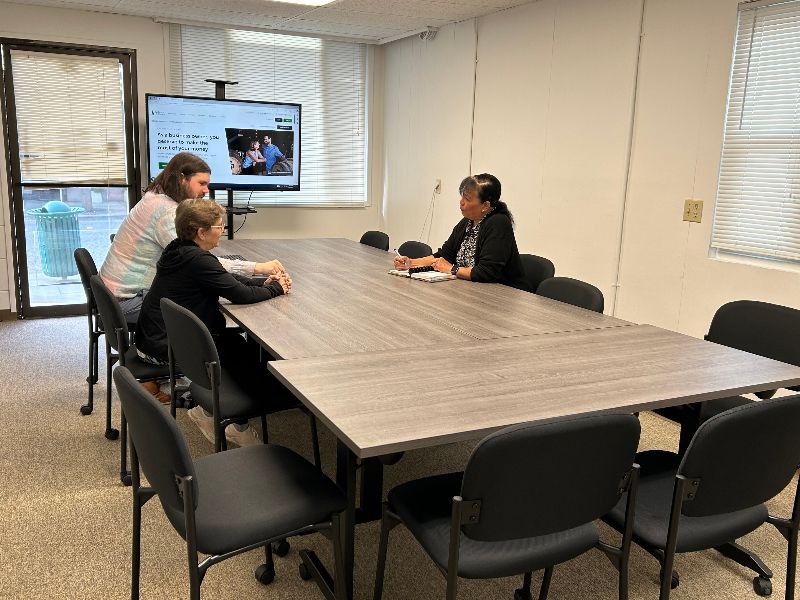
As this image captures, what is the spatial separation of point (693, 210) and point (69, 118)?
502cm

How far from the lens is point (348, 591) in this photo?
6.16ft

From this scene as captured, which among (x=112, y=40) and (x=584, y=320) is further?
(x=112, y=40)

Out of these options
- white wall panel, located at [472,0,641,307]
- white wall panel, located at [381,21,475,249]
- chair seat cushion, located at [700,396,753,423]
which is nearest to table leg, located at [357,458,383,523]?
chair seat cushion, located at [700,396,753,423]

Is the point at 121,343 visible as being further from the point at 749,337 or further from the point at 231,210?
the point at 231,210

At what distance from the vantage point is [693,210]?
3.85m

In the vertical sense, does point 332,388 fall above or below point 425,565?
above

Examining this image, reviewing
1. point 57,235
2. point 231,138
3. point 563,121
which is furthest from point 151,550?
point 57,235

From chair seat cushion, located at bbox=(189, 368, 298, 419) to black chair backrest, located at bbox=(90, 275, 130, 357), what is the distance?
0.46m

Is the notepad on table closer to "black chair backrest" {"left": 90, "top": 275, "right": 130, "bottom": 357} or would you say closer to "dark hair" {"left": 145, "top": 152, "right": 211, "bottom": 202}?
"dark hair" {"left": 145, "top": 152, "right": 211, "bottom": 202}

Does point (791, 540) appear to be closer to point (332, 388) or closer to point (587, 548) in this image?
point (587, 548)

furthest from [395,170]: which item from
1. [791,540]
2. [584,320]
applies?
[791,540]

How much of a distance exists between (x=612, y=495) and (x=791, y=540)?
2.41 feet

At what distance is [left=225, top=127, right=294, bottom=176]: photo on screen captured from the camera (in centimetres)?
596

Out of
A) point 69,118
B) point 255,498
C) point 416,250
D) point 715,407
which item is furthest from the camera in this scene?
point 69,118
